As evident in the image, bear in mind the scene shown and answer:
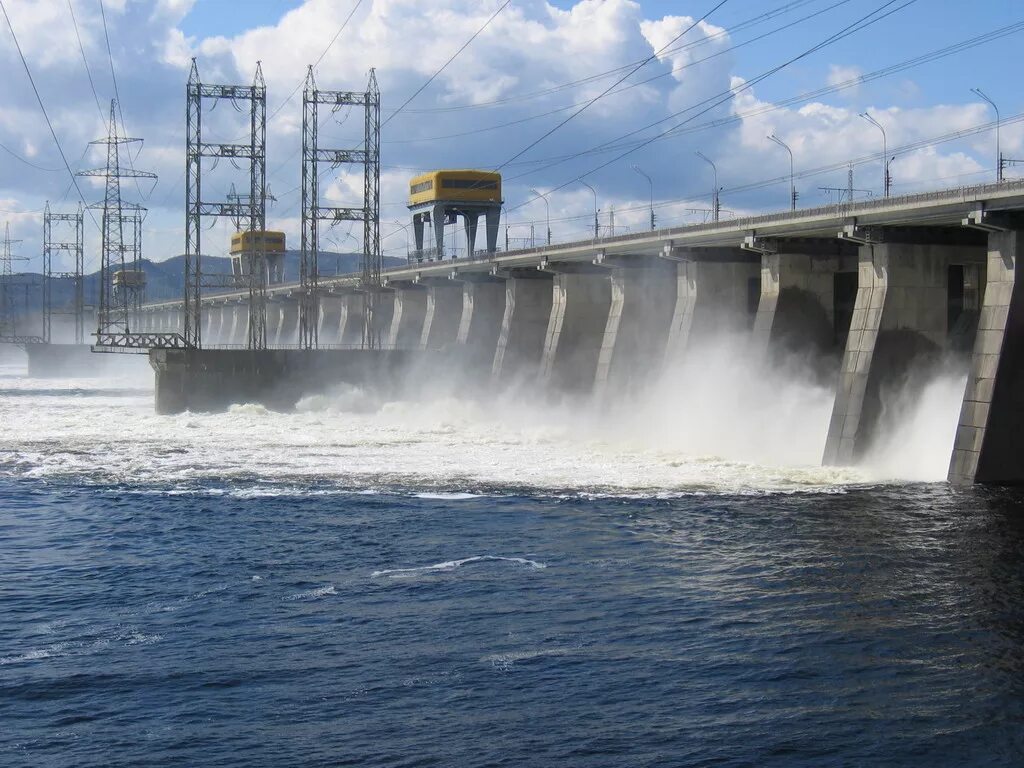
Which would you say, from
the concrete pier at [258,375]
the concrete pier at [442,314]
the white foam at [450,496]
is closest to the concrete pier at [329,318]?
the concrete pier at [442,314]

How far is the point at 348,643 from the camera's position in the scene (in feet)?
66.4

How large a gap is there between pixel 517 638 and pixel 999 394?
22.5 m

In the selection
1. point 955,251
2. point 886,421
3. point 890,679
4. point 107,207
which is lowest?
point 890,679

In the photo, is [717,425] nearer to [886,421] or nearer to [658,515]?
[886,421]

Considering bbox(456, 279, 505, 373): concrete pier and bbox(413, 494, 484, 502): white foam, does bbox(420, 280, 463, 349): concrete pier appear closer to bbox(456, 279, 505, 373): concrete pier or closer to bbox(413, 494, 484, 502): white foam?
bbox(456, 279, 505, 373): concrete pier

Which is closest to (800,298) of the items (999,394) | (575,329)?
(999,394)

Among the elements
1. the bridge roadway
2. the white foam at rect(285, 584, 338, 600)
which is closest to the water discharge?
the bridge roadway

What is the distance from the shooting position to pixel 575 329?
233ft

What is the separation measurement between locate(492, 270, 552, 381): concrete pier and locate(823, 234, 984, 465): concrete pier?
34.2 meters

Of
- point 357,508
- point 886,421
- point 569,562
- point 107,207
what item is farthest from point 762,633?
point 107,207

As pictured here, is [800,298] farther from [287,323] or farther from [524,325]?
[287,323]

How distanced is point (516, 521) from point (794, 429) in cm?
2166

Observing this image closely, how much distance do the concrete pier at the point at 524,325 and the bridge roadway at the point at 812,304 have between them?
90 mm

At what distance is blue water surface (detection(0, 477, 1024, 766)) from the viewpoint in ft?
52.6
